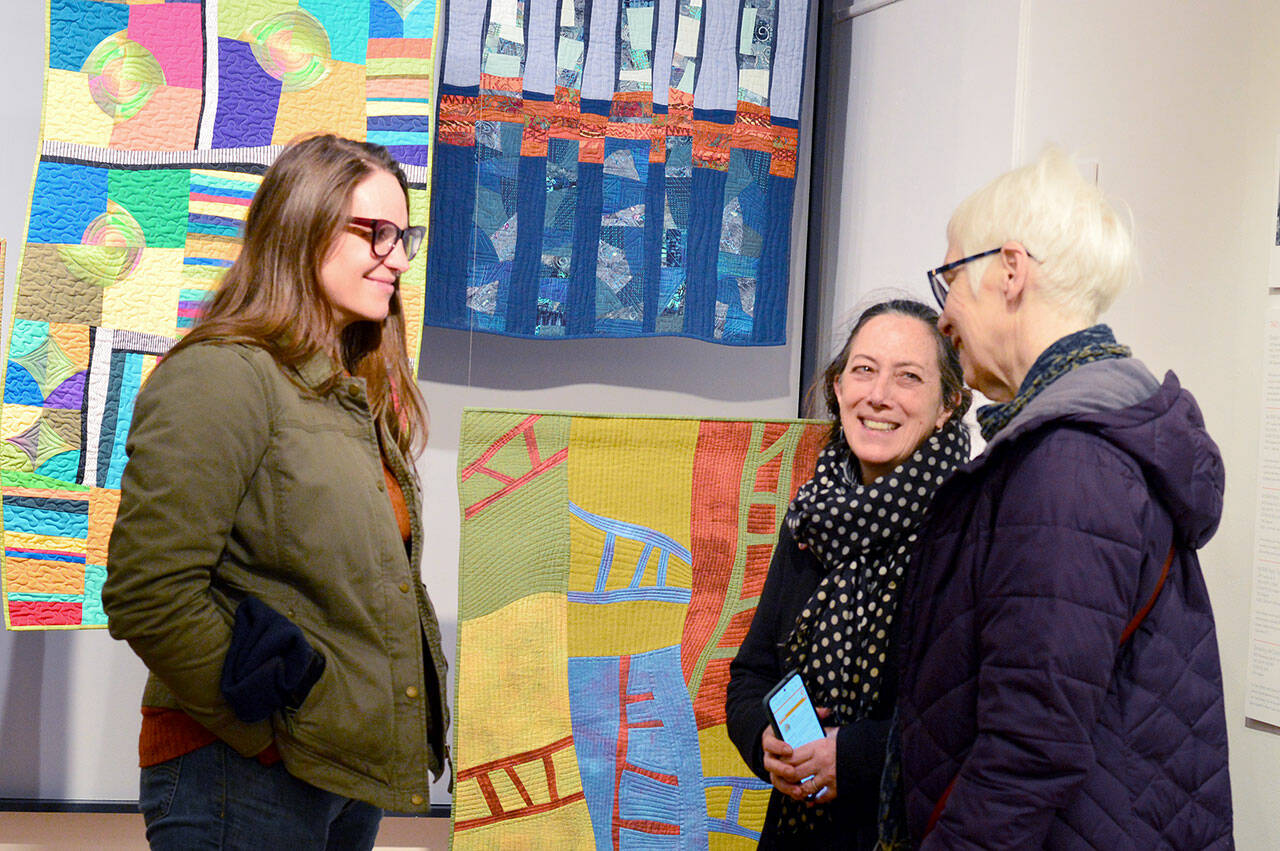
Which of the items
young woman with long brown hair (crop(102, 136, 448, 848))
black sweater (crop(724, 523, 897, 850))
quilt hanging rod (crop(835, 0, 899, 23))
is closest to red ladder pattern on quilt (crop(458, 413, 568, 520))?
young woman with long brown hair (crop(102, 136, 448, 848))

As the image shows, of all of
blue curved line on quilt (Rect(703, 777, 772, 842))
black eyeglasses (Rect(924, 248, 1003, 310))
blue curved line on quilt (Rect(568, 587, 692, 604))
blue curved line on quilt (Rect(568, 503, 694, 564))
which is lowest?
blue curved line on quilt (Rect(703, 777, 772, 842))

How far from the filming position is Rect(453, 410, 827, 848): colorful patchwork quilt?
2.17m

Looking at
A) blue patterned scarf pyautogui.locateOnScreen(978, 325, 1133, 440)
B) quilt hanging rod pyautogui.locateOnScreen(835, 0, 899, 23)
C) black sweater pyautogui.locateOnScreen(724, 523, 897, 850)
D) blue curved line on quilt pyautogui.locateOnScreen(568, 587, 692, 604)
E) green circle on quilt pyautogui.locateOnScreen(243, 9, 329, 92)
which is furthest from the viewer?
quilt hanging rod pyautogui.locateOnScreen(835, 0, 899, 23)

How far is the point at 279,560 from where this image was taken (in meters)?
1.44

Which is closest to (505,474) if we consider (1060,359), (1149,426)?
(1060,359)

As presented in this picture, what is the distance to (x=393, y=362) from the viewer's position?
70.6 inches

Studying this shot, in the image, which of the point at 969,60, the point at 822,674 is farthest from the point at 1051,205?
the point at 969,60

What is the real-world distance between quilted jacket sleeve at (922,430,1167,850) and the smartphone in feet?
1.41

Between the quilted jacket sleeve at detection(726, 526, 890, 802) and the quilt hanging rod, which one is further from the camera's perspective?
the quilt hanging rod

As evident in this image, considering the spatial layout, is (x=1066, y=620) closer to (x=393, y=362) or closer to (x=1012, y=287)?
(x=1012, y=287)

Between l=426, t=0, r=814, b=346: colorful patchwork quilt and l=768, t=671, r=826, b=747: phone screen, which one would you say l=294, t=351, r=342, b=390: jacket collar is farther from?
l=426, t=0, r=814, b=346: colorful patchwork quilt

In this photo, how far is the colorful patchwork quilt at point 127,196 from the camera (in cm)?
245

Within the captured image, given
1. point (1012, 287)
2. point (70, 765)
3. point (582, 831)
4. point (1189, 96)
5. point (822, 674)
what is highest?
point (1189, 96)

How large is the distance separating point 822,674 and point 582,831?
0.82 m
